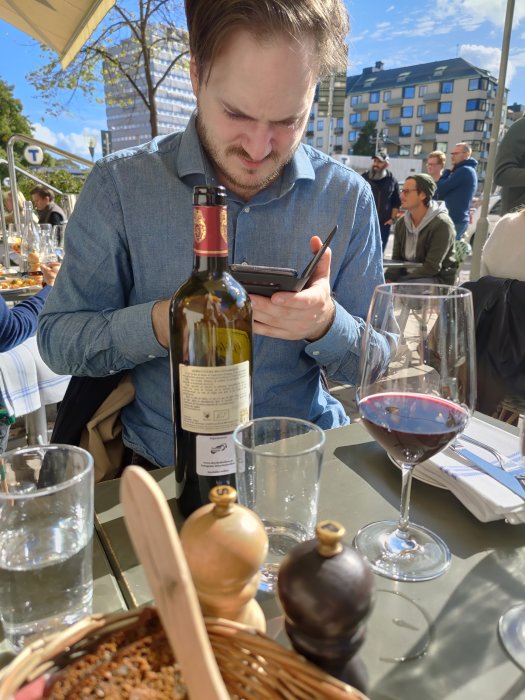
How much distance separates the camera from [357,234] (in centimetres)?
132

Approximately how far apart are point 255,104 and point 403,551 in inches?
34.1

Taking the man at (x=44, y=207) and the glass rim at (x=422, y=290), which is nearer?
the glass rim at (x=422, y=290)

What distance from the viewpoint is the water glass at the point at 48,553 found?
526 mm

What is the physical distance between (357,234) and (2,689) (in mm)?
1185

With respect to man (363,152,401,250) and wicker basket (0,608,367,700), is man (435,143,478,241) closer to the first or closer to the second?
man (363,152,401,250)

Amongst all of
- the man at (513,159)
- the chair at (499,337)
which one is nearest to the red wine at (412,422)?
the chair at (499,337)

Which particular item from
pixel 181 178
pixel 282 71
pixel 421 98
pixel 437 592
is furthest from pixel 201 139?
pixel 421 98

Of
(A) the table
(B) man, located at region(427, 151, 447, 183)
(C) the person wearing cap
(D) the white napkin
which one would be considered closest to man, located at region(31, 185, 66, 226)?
(C) the person wearing cap

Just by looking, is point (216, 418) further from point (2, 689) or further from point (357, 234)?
point (357, 234)

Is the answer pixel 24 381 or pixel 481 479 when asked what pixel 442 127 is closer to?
pixel 24 381

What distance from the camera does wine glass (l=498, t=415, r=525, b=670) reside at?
521 mm

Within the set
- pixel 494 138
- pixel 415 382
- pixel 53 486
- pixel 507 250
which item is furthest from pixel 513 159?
pixel 53 486

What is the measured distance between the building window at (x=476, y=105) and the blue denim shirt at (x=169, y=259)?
62445mm

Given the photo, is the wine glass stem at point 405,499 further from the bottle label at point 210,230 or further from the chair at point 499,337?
the chair at point 499,337
